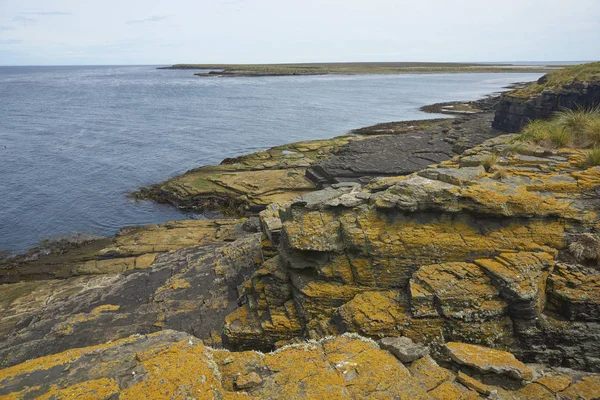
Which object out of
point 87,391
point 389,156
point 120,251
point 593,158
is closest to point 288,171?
point 389,156

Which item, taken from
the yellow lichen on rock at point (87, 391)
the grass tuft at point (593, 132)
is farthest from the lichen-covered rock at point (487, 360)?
the grass tuft at point (593, 132)

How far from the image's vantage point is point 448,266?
951 centimetres

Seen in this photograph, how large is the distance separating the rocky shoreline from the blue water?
40.9 ft

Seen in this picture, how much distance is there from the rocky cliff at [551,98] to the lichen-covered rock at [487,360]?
38.2 m

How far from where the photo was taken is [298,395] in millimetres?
6383

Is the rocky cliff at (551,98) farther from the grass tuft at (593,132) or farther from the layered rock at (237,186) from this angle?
the grass tuft at (593,132)

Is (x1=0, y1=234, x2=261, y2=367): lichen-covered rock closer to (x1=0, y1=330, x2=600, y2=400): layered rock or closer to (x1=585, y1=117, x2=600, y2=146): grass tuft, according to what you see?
(x1=0, y1=330, x2=600, y2=400): layered rock

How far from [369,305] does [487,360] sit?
119 inches

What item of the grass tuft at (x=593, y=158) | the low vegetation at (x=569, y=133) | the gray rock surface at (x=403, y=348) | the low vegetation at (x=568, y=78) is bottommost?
the gray rock surface at (x=403, y=348)

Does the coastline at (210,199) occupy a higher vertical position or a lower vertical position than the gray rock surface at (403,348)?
lower

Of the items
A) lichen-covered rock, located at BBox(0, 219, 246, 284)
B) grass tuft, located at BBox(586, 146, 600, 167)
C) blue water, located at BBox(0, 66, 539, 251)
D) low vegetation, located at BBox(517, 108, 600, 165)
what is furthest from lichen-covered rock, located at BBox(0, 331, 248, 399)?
blue water, located at BBox(0, 66, 539, 251)

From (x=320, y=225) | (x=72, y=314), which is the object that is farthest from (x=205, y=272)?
(x=320, y=225)

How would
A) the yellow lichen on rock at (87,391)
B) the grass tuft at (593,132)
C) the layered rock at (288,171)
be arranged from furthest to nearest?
the layered rock at (288,171), the grass tuft at (593,132), the yellow lichen on rock at (87,391)

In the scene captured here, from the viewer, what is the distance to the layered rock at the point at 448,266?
843 cm
